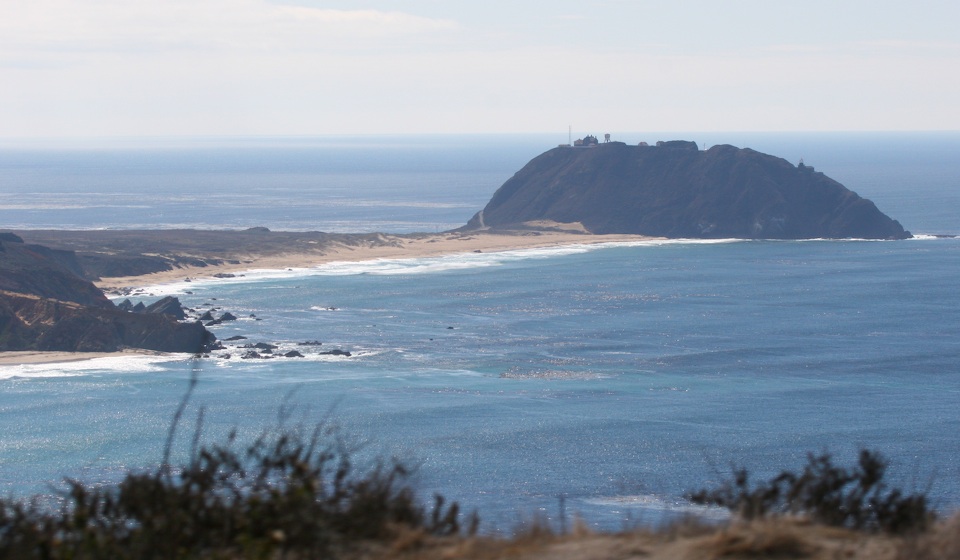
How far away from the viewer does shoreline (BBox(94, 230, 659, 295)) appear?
81856 millimetres

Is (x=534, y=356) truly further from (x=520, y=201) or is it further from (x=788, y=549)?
(x=520, y=201)

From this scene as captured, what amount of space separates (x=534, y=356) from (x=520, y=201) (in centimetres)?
7435

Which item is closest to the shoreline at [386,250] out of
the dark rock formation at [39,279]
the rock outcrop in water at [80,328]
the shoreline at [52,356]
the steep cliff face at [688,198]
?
the steep cliff face at [688,198]

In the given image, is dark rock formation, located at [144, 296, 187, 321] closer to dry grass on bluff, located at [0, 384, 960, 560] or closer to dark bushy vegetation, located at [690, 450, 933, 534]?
dry grass on bluff, located at [0, 384, 960, 560]

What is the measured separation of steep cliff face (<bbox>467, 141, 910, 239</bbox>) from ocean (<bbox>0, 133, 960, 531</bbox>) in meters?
20.5

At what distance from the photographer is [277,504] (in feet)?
20.7

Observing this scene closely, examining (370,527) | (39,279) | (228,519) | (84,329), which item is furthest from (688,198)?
(228,519)

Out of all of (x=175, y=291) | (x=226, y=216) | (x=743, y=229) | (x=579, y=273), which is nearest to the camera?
(x=175, y=291)

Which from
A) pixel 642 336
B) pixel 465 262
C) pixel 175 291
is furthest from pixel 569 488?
pixel 465 262

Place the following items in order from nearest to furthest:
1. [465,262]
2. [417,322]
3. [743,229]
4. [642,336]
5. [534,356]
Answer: [534,356] → [642,336] → [417,322] → [465,262] → [743,229]

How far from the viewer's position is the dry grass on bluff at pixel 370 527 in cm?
612

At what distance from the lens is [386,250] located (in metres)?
101

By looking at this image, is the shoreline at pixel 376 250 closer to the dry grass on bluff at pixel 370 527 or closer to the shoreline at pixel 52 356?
the shoreline at pixel 52 356

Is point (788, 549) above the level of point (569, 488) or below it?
above
